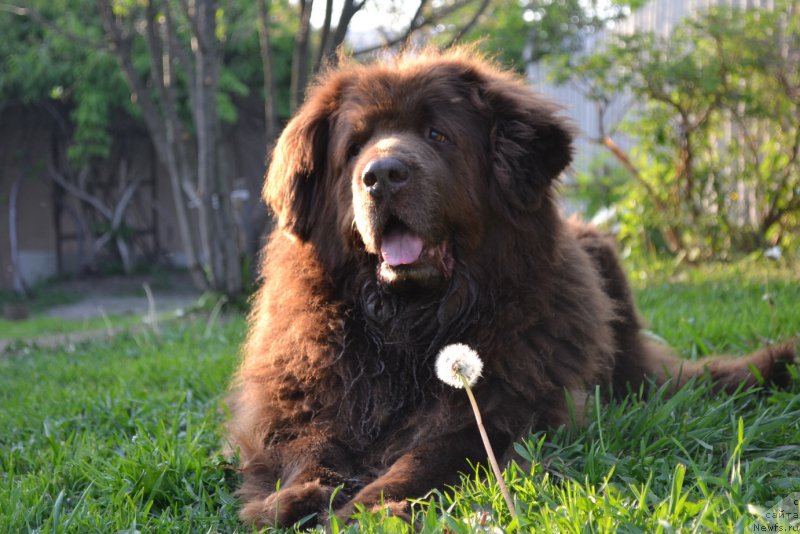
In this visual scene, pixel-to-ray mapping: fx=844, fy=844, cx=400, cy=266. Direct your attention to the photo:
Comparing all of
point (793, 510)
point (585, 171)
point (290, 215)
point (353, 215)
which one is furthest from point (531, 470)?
point (585, 171)

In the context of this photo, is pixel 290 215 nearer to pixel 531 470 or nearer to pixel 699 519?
pixel 531 470

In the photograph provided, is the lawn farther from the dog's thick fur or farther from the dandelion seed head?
the dandelion seed head

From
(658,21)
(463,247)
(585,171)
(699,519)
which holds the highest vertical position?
(658,21)

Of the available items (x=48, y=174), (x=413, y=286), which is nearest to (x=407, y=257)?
(x=413, y=286)

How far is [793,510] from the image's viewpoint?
217cm

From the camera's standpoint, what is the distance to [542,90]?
14.2 feet

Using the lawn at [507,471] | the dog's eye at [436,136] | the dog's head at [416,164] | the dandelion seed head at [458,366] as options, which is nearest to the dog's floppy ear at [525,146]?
the dog's head at [416,164]

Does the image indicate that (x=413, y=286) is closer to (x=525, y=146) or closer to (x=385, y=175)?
(x=385, y=175)

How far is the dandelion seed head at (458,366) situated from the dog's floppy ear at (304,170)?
4.24 ft

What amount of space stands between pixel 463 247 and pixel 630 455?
963mm

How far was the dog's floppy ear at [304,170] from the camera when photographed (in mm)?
3459

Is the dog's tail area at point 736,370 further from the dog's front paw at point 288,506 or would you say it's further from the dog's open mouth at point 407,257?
the dog's front paw at point 288,506

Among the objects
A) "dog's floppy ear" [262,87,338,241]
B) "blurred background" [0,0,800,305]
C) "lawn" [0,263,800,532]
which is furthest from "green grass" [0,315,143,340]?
"dog's floppy ear" [262,87,338,241]

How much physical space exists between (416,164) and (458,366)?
98 cm
